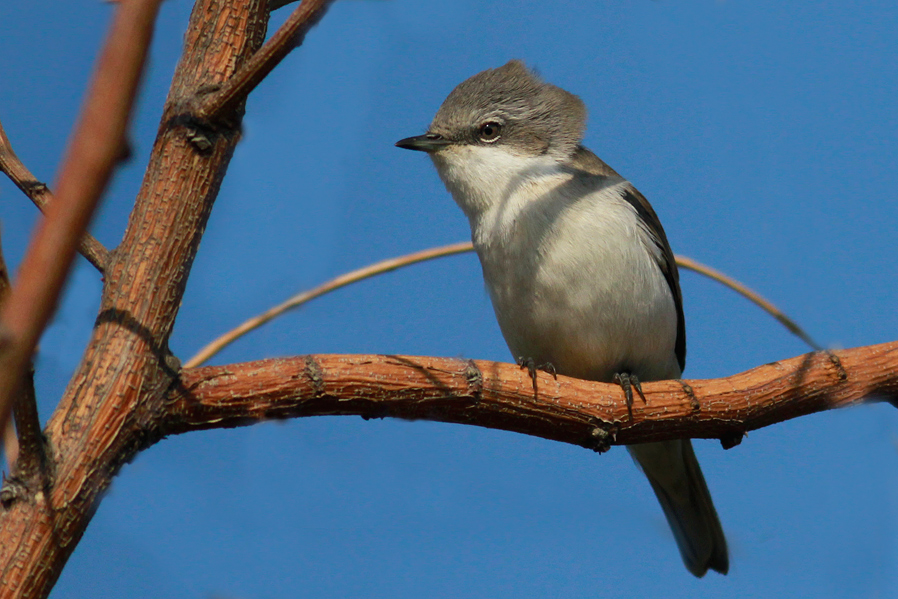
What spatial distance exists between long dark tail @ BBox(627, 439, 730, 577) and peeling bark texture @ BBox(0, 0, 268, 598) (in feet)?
11.9

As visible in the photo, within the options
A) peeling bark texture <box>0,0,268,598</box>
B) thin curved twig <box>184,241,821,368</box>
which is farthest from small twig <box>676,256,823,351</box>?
peeling bark texture <box>0,0,268,598</box>

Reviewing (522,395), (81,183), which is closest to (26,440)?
(522,395)

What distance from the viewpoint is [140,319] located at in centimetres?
300

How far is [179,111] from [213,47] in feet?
1.07

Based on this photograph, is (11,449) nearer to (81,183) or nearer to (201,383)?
(201,383)

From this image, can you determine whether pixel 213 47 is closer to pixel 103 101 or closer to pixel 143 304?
pixel 143 304

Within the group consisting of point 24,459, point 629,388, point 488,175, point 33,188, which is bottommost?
point 24,459

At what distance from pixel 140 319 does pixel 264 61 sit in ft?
3.33

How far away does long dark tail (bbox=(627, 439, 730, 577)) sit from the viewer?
5.69m

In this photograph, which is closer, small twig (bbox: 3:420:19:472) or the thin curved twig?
small twig (bbox: 3:420:19:472)

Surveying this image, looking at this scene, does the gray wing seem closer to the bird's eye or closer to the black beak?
the bird's eye

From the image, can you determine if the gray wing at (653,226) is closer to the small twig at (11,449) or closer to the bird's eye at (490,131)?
the bird's eye at (490,131)

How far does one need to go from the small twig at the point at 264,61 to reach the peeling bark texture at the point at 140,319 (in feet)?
0.23

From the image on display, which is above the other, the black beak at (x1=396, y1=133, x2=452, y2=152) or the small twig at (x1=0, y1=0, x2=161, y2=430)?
the black beak at (x1=396, y1=133, x2=452, y2=152)
